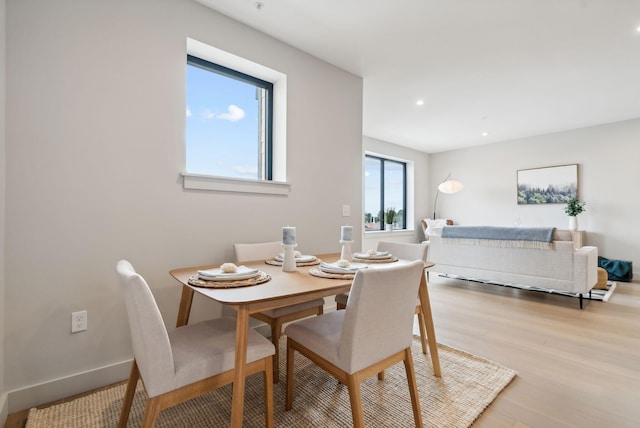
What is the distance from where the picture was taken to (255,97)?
8.80 ft

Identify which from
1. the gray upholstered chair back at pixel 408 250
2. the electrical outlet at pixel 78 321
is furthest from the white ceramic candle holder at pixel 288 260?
the electrical outlet at pixel 78 321

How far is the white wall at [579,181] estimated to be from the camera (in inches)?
180

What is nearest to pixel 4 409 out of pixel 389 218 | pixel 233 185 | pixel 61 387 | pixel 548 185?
pixel 61 387

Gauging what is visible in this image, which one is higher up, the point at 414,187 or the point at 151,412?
the point at 414,187

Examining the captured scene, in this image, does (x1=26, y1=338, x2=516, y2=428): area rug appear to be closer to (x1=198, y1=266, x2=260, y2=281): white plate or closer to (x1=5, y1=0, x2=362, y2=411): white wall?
(x1=5, y1=0, x2=362, y2=411): white wall

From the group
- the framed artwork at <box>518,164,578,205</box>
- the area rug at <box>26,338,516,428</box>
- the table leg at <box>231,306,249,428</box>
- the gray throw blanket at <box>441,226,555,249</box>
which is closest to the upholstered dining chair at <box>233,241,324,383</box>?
the area rug at <box>26,338,516,428</box>

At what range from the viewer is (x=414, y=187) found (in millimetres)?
6547

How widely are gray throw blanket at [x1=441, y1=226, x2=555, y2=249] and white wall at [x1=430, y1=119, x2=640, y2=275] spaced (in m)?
2.54

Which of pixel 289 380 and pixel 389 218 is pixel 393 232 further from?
pixel 289 380

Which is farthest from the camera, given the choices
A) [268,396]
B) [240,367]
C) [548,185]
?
[548,185]

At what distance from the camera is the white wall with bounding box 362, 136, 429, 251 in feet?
19.4

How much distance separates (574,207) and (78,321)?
20.4 feet

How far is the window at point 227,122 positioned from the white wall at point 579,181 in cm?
503

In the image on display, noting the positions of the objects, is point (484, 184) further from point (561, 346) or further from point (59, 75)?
point (59, 75)
